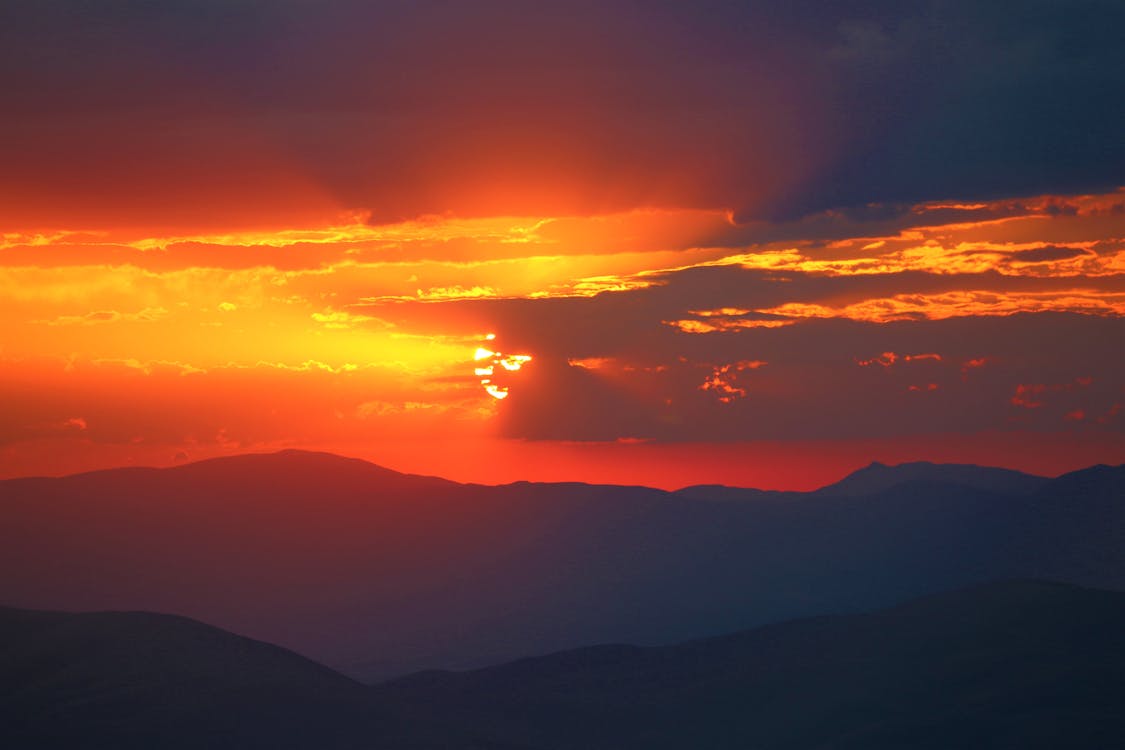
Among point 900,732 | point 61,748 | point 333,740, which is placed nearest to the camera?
point 61,748

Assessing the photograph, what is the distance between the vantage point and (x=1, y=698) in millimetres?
186375

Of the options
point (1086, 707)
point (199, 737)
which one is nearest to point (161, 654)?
point (199, 737)

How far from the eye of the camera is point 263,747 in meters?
175

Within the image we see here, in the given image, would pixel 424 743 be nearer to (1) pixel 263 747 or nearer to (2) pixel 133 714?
(1) pixel 263 747

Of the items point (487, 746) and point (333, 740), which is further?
point (487, 746)

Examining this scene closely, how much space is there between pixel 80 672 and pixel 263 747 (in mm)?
34624

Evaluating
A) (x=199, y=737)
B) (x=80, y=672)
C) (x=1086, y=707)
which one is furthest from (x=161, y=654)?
(x=1086, y=707)

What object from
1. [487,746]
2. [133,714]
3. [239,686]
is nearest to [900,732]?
[487,746]

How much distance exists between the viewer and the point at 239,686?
190250 mm

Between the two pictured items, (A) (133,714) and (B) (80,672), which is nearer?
(A) (133,714)

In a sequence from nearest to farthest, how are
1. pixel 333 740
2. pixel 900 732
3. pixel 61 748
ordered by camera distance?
pixel 61 748
pixel 333 740
pixel 900 732

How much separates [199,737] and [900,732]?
95.0m

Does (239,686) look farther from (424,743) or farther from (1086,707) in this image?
(1086,707)

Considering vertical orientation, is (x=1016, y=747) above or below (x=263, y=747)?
below
